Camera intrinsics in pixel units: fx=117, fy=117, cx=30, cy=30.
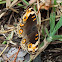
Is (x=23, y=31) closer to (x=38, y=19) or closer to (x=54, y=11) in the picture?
(x=38, y=19)

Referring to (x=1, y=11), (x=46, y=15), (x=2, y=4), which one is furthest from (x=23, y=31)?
(x=2, y=4)

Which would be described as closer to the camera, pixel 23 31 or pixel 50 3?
pixel 50 3

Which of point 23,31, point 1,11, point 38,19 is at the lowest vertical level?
point 23,31

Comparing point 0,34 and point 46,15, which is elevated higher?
point 46,15

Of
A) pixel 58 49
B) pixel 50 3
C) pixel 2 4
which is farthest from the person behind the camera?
pixel 2 4

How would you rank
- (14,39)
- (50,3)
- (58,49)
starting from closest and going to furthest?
(50,3) → (58,49) → (14,39)

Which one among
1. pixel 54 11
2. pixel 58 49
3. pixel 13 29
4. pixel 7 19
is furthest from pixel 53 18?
pixel 7 19
